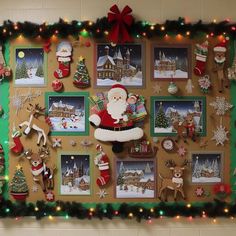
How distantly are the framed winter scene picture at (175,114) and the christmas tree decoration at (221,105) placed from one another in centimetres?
7

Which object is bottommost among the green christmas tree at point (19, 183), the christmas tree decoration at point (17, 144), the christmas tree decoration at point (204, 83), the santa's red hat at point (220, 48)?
the green christmas tree at point (19, 183)

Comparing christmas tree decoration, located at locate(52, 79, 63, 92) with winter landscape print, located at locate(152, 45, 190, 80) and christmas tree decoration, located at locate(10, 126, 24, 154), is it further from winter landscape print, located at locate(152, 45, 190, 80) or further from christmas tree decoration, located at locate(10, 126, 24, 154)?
winter landscape print, located at locate(152, 45, 190, 80)

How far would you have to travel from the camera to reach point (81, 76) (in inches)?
79.8

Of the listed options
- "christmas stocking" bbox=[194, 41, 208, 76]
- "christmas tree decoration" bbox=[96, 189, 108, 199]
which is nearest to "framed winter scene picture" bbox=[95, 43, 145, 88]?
"christmas stocking" bbox=[194, 41, 208, 76]

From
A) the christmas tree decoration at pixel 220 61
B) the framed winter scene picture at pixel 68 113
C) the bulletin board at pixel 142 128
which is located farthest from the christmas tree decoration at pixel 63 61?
the christmas tree decoration at pixel 220 61

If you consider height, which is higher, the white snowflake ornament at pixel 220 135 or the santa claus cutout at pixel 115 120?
the santa claus cutout at pixel 115 120

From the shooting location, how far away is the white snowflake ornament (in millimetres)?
2031

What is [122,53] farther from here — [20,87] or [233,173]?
[233,173]

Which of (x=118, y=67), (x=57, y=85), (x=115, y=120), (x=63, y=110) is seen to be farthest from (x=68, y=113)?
(x=118, y=67)

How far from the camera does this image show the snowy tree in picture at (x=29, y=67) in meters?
2.05

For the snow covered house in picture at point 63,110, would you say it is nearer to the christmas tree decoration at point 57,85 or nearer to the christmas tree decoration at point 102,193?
the christmas tree decoration at point 57,85

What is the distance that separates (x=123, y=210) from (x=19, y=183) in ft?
2.11

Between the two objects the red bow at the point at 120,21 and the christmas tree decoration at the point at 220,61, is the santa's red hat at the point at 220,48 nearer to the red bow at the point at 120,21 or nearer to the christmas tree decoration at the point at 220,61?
the christmas tree decoration at the point at 220,61

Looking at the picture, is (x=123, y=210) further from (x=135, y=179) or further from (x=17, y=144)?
(x=17, y=144)
